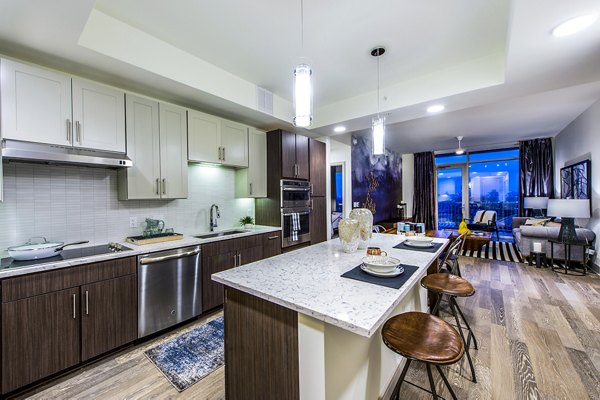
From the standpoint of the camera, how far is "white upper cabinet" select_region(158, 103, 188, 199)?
8.70 ft

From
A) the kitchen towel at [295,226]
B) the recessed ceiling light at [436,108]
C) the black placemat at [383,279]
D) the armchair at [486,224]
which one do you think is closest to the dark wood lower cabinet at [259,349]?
the black placemat at [383,279]

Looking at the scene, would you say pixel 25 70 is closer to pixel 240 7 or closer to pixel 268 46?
pixel 240 7

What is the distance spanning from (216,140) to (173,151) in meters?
0.56

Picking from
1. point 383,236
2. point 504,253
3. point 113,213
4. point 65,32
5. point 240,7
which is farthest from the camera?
point 504,253

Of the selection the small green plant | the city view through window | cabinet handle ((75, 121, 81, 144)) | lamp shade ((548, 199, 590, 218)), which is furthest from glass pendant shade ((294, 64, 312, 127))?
the city view through window

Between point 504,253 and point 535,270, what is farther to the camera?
point 504,253

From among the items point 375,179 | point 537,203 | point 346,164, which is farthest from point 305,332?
point 537,203

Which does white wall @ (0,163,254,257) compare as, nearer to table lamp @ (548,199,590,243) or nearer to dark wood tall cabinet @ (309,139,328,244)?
dark wood tall cabinet @ (309,139,328,244)

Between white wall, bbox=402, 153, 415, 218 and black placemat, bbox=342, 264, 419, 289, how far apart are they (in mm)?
7999

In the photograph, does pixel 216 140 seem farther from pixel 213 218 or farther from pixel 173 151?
pixel 213 218

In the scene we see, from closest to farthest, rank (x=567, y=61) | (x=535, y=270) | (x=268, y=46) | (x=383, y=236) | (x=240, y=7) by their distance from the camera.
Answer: (x=240, y=7) < (x=567, y=61) < (x=268, y=46) < (x=383, y=236) < (x=535, y=270)

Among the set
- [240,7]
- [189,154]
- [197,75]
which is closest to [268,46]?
[240,7]

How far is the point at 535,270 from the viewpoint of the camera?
4.33 metres

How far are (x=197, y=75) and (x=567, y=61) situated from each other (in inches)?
134
